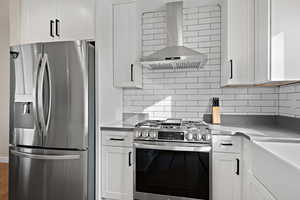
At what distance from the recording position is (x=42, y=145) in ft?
6.53

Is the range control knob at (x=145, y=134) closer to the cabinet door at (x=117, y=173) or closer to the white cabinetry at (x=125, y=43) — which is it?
the cabinet door at (x=117, y=173)

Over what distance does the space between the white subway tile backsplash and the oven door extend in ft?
2.29

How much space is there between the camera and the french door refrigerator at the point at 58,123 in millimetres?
1946

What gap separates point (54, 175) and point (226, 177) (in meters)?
1.70

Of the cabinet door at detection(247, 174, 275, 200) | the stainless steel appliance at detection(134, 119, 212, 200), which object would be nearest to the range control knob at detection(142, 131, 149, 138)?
the stainless steel appliance at detection(134, 119, 212, 200)

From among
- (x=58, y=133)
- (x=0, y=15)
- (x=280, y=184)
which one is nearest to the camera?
(x=280, y=184)

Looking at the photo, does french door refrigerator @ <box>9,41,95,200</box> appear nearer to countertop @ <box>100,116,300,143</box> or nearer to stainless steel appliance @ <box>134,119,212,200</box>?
countertop @ <box>100,116,300,143</box>

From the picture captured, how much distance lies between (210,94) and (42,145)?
6.60ft

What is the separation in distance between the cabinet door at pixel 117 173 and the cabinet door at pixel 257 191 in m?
1.13

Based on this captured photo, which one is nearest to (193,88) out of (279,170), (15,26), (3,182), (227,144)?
(227,144)

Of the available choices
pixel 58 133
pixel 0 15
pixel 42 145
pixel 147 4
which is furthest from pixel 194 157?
pixel 0 15

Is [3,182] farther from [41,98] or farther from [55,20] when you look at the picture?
[55,20]

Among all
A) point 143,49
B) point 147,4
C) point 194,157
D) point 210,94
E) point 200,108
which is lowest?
point 194,157

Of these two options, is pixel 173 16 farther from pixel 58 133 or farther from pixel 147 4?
pixel 58 133
